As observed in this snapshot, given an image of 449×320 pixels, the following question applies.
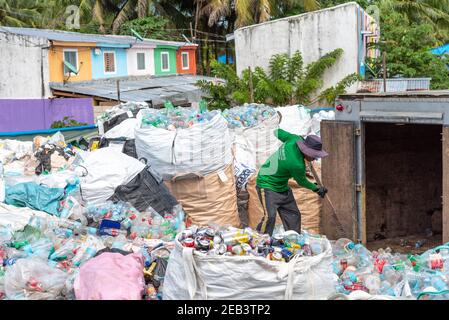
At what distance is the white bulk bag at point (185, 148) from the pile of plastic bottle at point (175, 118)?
0.65ft

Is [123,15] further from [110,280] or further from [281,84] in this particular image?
[110,280]

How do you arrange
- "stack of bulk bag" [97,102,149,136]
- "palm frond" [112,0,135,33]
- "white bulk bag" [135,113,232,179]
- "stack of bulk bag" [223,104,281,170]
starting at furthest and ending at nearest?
"palm frond" [112,0,135,33] < "stack of bulk bag" [97,102,149,136] < "stack of bulk bag" [223,104,281,170] < "white bulk bag" [135,113,232,179]

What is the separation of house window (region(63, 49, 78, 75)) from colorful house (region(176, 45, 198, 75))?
676 cm

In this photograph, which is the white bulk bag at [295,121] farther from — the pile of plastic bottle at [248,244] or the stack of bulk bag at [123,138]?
the pile of plastic bottle at [248,244]

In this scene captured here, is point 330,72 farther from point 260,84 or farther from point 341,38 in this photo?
point 260,84

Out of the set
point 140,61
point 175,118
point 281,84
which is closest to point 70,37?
point 140,61

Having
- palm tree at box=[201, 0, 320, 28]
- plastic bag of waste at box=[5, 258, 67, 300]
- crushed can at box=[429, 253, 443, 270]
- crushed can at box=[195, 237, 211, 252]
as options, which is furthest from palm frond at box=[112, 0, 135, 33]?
crushed can at box=[195, 237, 211, 252]

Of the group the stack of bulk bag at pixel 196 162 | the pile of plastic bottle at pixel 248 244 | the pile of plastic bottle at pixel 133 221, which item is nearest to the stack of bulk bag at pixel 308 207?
the stack of bulk bag at pixel 196 162

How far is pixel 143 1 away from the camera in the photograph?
2625 cm

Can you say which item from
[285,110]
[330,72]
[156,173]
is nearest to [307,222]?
[156,173]

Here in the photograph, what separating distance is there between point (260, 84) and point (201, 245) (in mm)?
10063

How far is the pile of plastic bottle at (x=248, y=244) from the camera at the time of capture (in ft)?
13.9

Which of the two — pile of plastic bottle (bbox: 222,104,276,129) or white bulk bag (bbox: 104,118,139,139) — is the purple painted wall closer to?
white bulk bag (bbox: 104,118,139,139)

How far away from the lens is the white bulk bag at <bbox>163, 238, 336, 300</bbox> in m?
4.02
